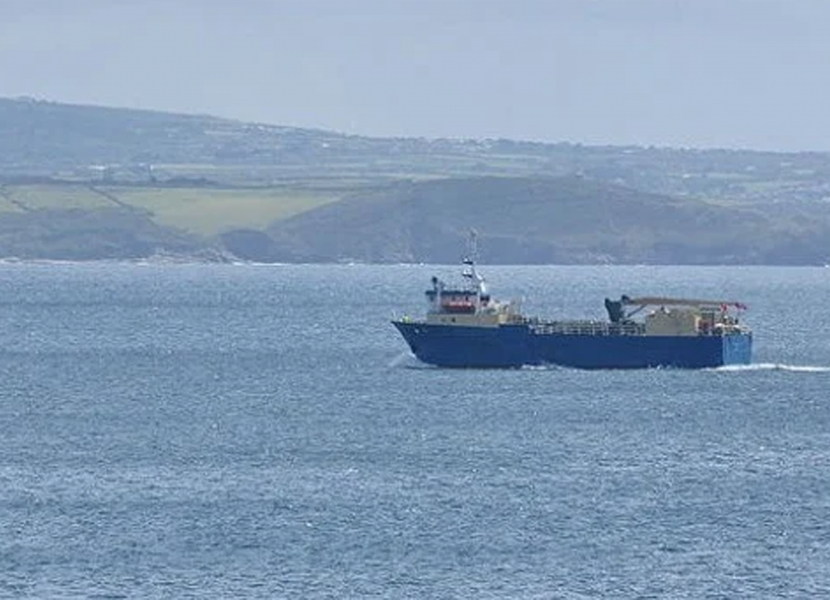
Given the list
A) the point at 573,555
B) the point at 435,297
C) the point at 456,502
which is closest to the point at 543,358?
the point at 435,297

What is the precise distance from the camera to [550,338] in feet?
440

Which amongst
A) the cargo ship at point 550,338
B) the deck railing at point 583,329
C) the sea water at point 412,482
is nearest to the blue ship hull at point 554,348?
the cargo ship at point 550,338

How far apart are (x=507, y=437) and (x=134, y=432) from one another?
12774mm

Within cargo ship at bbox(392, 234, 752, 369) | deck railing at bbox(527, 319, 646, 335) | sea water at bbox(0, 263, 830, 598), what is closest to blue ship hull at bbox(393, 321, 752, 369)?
cargo ship at bbox(392, 234, 752, 369)

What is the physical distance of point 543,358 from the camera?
13475 centimetres

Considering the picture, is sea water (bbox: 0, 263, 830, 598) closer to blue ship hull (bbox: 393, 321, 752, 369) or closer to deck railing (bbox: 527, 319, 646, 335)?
blue ship hull (bbox: 393, 321, 752, 369)

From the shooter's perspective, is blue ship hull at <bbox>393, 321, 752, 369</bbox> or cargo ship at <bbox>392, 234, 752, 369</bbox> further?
blue ship hull at <bbox>393, 321, 752, 369</bbox>

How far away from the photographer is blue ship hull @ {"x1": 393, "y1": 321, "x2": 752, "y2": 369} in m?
134

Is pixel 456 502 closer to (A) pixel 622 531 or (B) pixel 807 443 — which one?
(A) pixel 622 531

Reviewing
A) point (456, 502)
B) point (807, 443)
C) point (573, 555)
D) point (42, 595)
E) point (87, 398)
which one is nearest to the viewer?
point (42, 595)

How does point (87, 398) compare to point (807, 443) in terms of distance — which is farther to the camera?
point (87, 398)

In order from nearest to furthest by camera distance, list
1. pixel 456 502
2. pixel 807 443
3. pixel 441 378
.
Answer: pixel 456 502
pixel 807 443
pixel 441 378

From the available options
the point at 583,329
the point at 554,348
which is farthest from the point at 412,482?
the point at 583,329

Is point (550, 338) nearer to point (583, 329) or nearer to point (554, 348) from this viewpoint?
point (554, 348)
